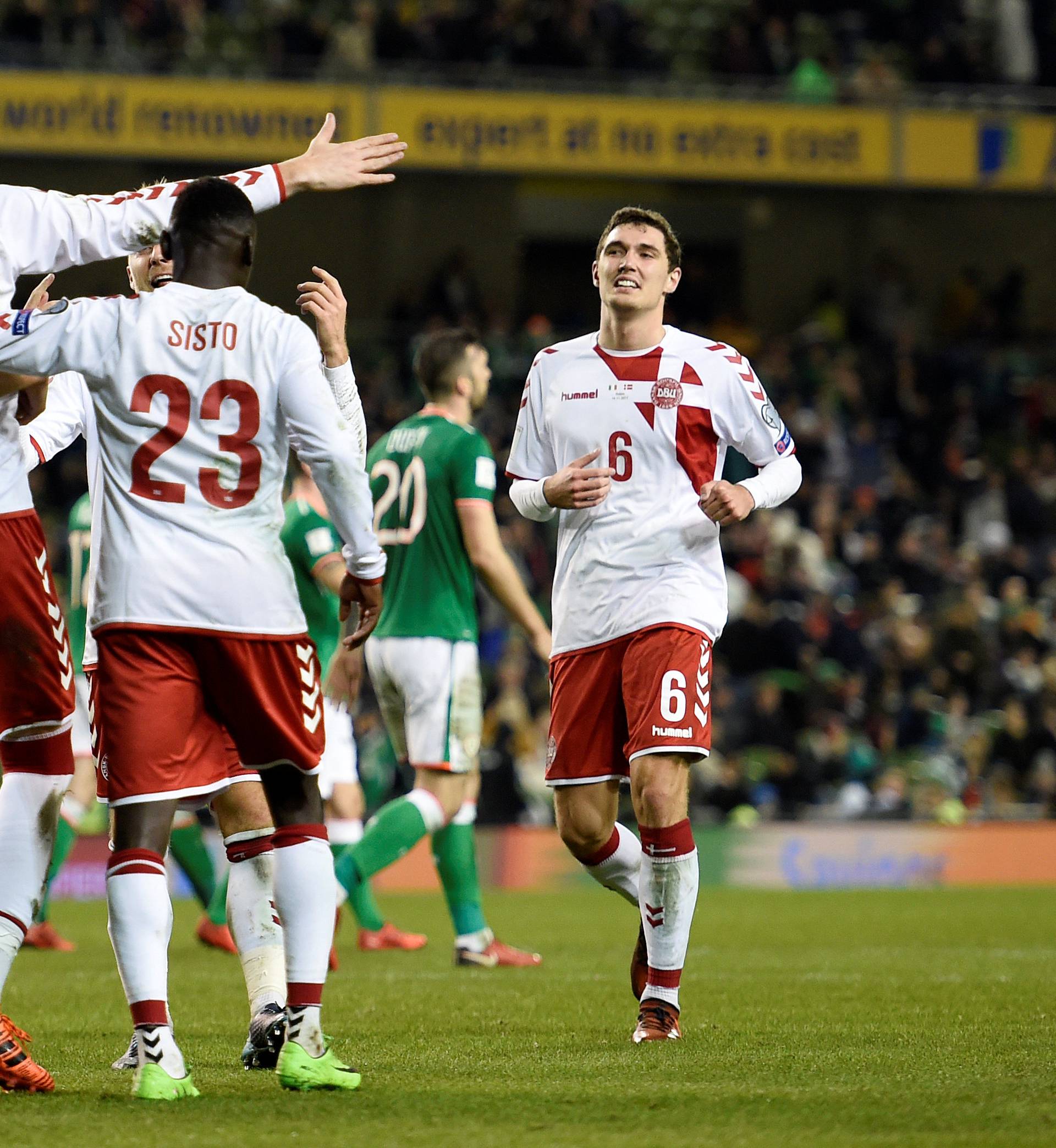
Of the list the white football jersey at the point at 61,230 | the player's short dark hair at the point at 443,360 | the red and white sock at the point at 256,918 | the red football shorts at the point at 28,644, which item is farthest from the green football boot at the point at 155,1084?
the player's short dark hair at the point at 443,360

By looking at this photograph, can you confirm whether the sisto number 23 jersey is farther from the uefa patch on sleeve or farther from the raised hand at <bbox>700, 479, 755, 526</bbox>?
the raised hand at <bbox>700, 479, 755, 526</bbox>

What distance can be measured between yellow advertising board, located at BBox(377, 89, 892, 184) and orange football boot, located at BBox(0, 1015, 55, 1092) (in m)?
16.4

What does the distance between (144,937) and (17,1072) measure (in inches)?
22.9

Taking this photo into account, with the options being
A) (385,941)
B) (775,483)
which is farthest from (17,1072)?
(385,941)

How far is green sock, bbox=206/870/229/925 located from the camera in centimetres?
845

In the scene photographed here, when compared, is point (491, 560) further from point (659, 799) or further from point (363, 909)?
point (659, 799)

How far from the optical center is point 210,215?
4414mm

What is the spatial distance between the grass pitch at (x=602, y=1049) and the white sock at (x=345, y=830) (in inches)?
23.3

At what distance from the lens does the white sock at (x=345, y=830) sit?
9.33 meters

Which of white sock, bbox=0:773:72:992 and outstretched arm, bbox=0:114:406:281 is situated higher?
outstretched arm, bbox=0:114:406:281

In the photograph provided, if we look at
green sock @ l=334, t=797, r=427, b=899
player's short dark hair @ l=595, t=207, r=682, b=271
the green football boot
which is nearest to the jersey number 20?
green sock @ l=334, t=797, r=427, b=899

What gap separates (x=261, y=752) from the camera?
174 inches

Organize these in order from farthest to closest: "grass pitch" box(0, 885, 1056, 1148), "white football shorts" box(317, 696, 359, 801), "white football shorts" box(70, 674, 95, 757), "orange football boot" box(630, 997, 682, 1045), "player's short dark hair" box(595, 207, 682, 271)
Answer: "white football shorts" box(70, 674, 95, 757) → "white football shorts" box(317, 696, 359, 801) → "player's short dark hair" box(595, 207, 682, 271) → "orange football boot" box(630, 997, 682, 1045) → "grass pitch" box(0, 885, 1056, 1148)

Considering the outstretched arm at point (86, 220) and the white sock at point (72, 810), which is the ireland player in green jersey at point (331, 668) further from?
the outstretched arm at point (86, 220)
